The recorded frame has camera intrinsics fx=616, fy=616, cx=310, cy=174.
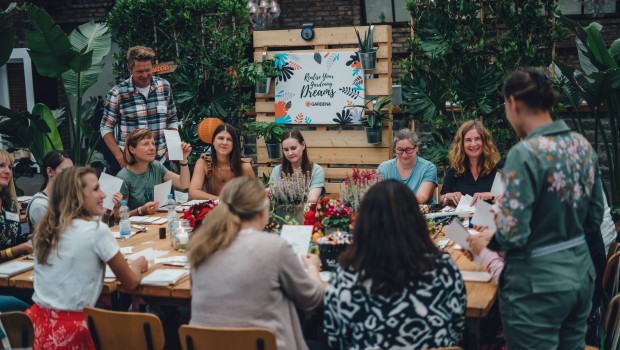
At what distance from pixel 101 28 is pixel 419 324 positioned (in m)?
5.40

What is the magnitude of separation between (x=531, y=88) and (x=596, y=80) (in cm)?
338

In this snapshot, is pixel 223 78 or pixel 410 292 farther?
pixel 223 78

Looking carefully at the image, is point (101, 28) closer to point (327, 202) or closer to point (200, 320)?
point (327, 202)

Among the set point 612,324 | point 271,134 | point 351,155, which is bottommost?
point 612,324

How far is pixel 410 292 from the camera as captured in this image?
2234mm

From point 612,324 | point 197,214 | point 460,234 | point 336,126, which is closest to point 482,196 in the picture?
point 460,234

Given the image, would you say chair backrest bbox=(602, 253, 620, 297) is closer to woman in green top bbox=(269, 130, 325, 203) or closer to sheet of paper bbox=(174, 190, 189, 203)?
woman in green top bbox=(269, 130, 325, 203)

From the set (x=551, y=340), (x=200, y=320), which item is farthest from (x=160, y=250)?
(x=551, y=340)

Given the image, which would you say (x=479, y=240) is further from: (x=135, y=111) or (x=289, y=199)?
(x=135, y=111)

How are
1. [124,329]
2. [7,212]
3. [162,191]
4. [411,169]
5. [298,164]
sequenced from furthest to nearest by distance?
[298,164] → [411,169] → [162,191] → [7,212] → [124,329]

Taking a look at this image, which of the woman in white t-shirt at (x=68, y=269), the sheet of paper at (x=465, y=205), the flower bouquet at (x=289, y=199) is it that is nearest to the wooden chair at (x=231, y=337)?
the woman in white t-shirt at (x=68, y=269)

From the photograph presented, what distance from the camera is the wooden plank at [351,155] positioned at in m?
7.12

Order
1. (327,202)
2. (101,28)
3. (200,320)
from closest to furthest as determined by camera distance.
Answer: (200,320)
(327,202)
(101,28)

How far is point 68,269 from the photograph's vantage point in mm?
2848
